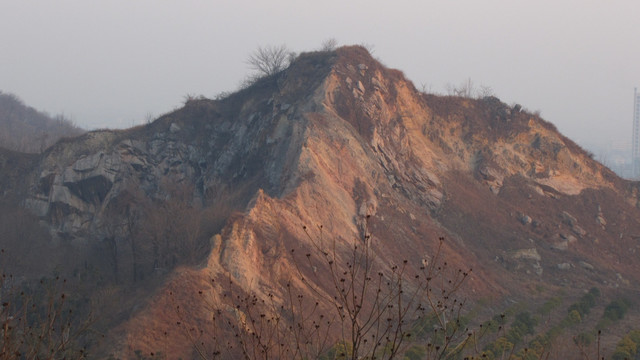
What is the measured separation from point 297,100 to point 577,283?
19473 mm

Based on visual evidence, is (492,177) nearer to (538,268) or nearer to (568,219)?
(568,219)

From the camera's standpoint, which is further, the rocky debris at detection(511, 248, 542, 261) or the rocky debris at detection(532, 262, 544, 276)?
the rocky debris at detection(511, 248, 542, 261)

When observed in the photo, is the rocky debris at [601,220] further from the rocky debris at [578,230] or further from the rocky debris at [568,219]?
the rocky debris at [578,230]

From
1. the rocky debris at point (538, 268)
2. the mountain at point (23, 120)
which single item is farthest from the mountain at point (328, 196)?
the mountain at point (23, 120)

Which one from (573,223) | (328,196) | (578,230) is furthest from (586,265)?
(328,196)

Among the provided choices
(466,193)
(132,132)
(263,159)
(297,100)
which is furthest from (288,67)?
(466,193)

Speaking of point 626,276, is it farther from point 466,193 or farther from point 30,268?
point 30,268

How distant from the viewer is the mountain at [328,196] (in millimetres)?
22609

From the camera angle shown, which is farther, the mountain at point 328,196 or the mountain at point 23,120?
the mountain at point 23,120

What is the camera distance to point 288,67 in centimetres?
3831

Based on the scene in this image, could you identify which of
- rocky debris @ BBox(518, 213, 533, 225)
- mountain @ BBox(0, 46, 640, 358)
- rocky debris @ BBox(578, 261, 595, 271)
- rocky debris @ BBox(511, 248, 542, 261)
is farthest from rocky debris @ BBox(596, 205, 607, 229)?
rocky debris @ BBox(511, 248, 542, 261)

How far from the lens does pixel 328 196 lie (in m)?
27.0

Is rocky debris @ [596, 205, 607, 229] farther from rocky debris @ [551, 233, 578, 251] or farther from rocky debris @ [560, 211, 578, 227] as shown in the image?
rocky debris @ [551, 233, 578, 251]

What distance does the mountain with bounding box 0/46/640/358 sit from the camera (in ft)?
74.2
